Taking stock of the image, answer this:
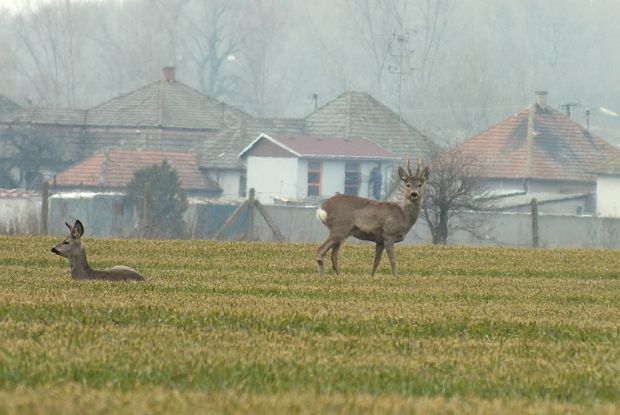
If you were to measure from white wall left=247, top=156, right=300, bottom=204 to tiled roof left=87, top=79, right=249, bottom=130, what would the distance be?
565 inches

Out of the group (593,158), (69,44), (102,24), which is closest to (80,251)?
(593,158)

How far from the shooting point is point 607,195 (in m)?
79.7

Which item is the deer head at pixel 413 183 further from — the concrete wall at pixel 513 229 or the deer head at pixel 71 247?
the concrete wall at pixel 513 229

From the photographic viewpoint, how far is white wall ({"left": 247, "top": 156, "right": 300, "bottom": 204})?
8444 centimetres

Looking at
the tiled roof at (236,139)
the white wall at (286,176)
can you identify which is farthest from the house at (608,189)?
the tiled roof at (236,139)

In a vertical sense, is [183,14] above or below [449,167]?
above

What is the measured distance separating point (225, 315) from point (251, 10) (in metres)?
166

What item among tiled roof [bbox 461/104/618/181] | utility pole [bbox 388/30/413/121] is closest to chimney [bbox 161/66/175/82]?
tiled roof [bbox 461/104/618/181]

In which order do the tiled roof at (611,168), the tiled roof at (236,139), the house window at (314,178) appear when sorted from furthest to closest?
the tiled roof at (236,139) < the house window at (314,178) < the tiled roof at (611,168)

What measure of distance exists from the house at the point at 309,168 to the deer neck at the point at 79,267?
6450cm

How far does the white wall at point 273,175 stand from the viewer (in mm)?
84438

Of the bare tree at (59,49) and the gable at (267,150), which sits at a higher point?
the bare tree at (59,49)

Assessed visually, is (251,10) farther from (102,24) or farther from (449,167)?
(449,167)

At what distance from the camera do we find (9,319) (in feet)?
42.9
